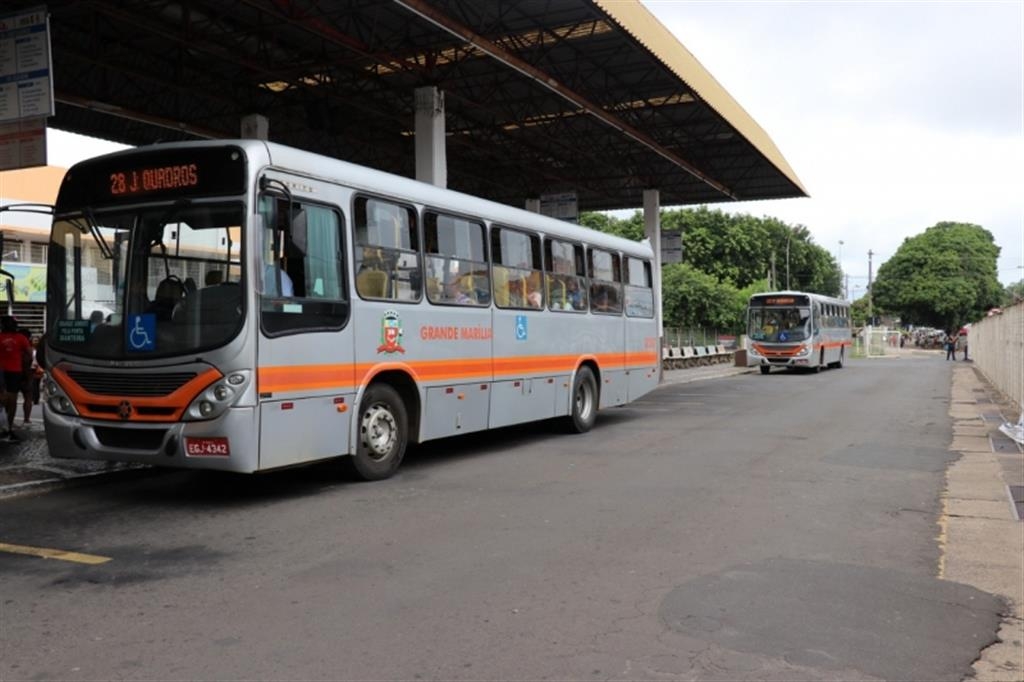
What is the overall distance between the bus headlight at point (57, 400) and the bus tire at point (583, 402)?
7.34 m

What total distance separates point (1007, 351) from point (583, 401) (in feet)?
38.1

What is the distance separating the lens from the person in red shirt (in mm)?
11633

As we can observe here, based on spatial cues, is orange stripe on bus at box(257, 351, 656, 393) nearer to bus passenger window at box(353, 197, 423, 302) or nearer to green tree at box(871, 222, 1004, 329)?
bus passenger window at box(353, 197, 423, 302)

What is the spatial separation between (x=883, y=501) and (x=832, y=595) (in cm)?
345

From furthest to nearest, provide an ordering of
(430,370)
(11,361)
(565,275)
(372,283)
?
(565,275), (11,361), (430,370), (372,283)

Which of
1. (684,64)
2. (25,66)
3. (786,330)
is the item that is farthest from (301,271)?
(786,330)

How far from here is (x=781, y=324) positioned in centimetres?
3366

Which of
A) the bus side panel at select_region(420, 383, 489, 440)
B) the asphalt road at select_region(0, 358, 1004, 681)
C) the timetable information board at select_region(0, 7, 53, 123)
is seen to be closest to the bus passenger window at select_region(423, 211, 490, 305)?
the bus side panel at select_region(420, 383, 489, 440)

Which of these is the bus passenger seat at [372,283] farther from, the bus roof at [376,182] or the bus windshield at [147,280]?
the bus windshield at [147,280]

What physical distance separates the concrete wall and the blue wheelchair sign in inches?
563

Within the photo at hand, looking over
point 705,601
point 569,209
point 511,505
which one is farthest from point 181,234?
point 569,209

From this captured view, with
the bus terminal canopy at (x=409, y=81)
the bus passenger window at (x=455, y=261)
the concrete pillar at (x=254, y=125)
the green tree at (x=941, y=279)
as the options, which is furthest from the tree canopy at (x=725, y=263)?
the bus passenger window at (x=455, y=261)

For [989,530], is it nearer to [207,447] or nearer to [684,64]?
[207,447]

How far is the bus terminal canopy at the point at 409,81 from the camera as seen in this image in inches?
671
